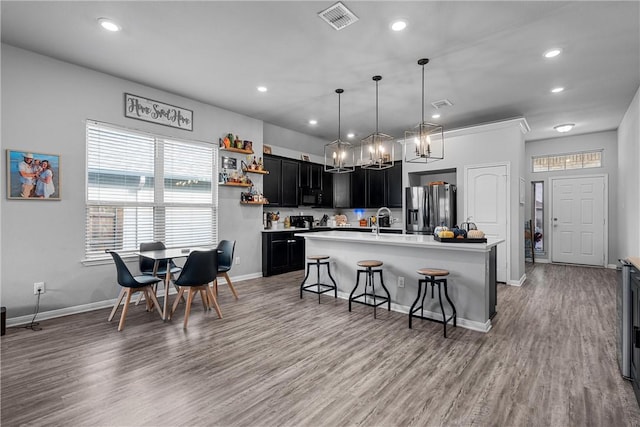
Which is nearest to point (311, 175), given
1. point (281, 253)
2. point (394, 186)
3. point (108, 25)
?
point (394, 186)

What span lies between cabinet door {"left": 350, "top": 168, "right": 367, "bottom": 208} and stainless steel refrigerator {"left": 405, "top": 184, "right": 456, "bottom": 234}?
1441mm

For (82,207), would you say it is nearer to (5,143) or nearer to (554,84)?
(5,143)

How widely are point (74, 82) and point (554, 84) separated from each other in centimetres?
619

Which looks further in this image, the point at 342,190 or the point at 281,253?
the point at 342,190

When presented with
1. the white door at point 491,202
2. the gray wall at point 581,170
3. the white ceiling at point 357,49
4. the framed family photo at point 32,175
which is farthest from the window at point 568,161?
the framed family photo at point 32,175

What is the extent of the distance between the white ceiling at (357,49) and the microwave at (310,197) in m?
2.32

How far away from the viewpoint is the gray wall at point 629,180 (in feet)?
15.0

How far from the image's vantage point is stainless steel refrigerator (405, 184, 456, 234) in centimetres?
579

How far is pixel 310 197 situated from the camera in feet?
Result: 24.0

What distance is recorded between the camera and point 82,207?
153 inches

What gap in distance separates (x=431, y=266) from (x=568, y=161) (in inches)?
237

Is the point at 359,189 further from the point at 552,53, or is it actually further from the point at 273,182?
the point at 552,53

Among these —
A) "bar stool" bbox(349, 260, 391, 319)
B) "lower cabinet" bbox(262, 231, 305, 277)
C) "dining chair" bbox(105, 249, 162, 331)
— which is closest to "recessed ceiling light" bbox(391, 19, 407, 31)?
"bar stool" bbox(349, 260, 391, 319)

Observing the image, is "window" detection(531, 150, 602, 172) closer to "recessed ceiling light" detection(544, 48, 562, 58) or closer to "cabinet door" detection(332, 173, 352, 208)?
"cabinet door" detection(332, 173, 352, 208)
